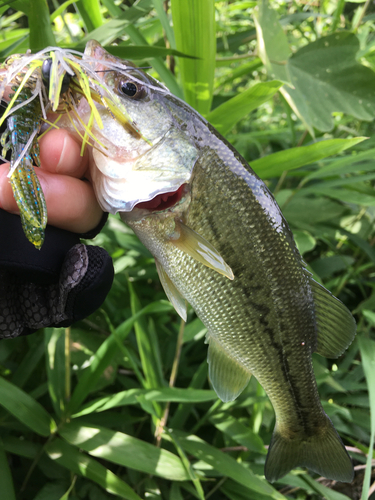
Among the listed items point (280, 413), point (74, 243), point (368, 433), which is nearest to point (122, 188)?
point (74, 243)

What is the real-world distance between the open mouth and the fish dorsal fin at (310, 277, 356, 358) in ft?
1.17

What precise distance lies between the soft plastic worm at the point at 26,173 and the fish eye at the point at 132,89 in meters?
0.19

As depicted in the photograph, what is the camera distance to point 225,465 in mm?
1121

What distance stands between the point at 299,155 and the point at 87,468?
1053mm

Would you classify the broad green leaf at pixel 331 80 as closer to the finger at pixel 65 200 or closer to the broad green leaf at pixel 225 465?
the finger at pixel 65 200

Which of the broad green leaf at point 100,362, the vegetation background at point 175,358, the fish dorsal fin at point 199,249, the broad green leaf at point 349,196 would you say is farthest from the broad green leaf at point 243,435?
the broad green leaf at point 349,196

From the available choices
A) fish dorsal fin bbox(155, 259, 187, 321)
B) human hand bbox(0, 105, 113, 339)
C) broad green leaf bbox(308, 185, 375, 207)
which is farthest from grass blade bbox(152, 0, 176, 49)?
broad green leaf bbox(308, 185, 375, 207)

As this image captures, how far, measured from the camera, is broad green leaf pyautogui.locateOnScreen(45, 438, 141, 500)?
3.25 feet

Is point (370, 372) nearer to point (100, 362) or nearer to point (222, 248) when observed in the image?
point (222, 248)

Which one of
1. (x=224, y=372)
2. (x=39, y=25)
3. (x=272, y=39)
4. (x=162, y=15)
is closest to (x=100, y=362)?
(x=224, y=372)

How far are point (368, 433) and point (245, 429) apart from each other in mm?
597

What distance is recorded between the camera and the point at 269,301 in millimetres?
797

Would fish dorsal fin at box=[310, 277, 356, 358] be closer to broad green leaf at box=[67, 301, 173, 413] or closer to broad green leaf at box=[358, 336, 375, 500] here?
broad green leaf at box=[358, 336, 375, 500]

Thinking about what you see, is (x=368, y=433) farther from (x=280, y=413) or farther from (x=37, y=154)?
(x=37, y=154)
